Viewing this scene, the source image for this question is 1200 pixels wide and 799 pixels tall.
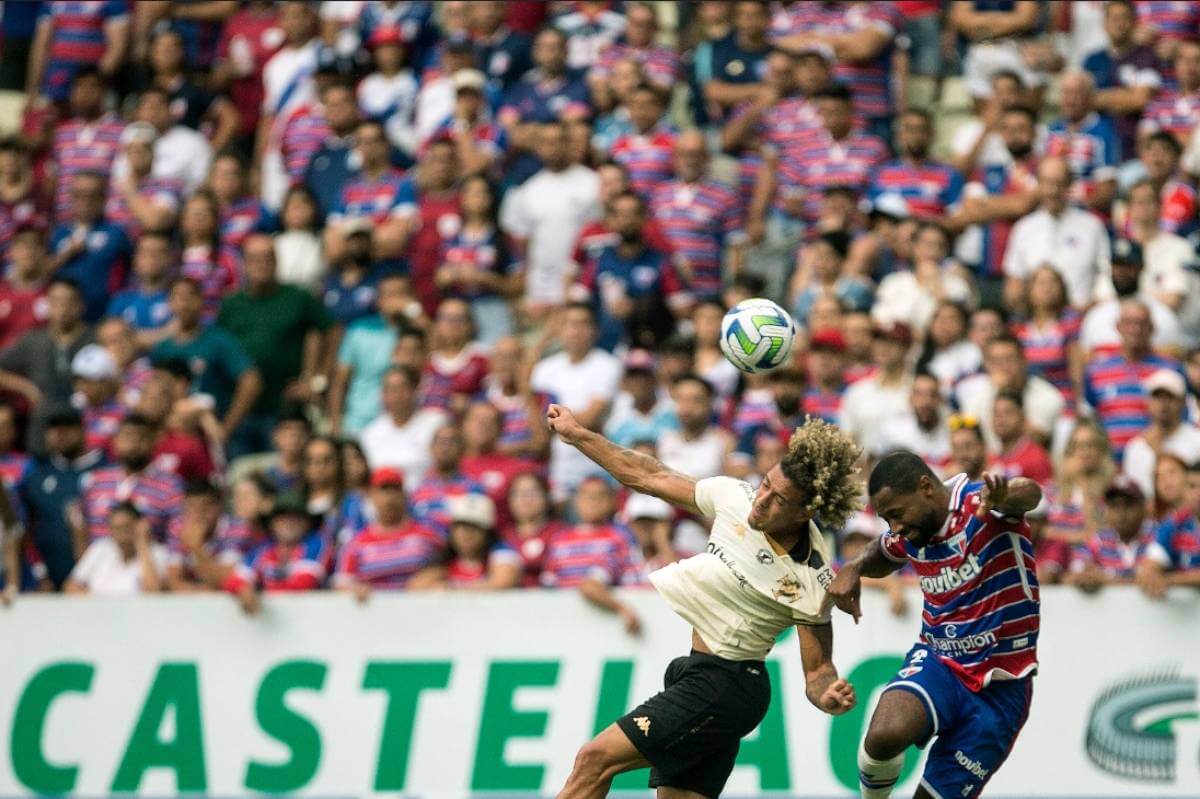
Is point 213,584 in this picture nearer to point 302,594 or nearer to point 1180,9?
point 302,594

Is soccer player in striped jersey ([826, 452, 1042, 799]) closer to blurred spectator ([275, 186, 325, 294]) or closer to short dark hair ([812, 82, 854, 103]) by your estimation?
short dark hair ([812, 82, 854, 103])

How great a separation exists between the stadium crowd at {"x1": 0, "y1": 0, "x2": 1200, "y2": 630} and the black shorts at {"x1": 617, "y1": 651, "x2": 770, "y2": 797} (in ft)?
11.7

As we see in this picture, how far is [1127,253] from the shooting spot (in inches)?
598

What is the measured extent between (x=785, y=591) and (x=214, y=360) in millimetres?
8209

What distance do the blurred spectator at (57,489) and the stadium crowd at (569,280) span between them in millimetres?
22

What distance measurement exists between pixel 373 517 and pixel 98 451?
2.71 m

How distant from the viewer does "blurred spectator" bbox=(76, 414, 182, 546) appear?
15.9 meters

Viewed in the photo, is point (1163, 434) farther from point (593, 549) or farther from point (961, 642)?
point (961, 642)

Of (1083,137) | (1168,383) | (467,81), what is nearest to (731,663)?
(1168,383)

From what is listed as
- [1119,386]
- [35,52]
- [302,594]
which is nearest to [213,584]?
[302,594]

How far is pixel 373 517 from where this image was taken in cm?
1510

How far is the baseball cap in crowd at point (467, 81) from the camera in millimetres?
17953

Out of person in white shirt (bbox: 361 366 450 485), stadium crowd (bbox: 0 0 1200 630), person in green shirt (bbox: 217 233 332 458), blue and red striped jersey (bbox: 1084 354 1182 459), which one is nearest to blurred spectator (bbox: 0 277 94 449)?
stadium crowd (bbox: 0 0 1200 630)

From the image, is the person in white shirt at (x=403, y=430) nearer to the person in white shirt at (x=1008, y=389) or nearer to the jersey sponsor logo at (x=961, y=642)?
the person in white shirt at (x=1008, y=389)
